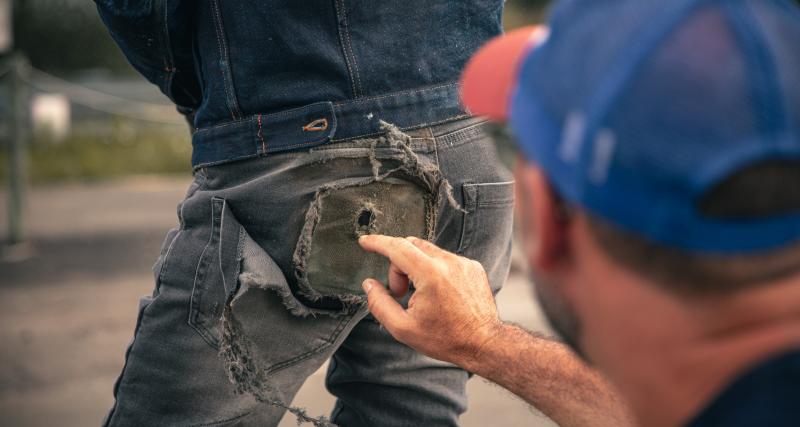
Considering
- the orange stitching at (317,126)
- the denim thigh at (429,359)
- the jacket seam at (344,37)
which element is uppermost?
the jacket seam at (344,37)

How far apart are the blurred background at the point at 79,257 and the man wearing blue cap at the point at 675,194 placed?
0.96 meters

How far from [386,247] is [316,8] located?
1.41 feet

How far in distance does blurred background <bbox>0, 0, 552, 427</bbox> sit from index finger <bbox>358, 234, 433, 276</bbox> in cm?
52

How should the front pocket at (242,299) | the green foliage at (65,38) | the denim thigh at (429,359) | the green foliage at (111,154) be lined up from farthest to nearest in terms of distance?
the green foliage at (65,38) → the green foliage at (111,154) → the denim thigh at (429,359) → the front pocket at (242,299)

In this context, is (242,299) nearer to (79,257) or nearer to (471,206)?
(471,206)

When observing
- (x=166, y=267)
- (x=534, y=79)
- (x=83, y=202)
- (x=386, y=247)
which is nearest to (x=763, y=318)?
(x=534, y=79)

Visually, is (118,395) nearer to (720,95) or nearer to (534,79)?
(534,79)

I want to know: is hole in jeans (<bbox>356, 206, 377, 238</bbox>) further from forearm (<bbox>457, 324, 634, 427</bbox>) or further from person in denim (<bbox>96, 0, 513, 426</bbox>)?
forearm (<bbox>457, 324, 634, 427</bbox>)

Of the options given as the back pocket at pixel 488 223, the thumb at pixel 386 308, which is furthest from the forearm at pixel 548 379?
the back pocket at pixel 488 223

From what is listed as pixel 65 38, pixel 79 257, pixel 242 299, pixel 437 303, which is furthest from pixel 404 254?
pixel 65 38

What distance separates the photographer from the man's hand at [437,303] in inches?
60.1

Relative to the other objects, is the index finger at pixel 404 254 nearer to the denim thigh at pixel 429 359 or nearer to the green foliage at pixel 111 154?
the denim thigh at pixel 429 359

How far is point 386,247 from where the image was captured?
1.57 meters

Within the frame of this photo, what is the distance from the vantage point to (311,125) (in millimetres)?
1640
